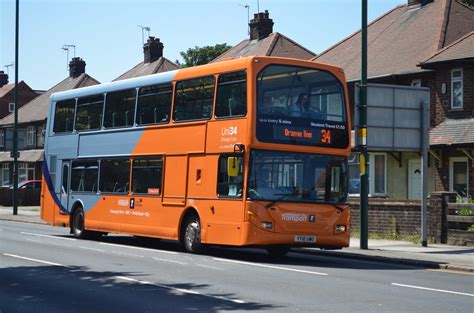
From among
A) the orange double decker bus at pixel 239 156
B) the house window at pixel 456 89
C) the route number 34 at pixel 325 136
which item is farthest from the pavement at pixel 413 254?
the house window at pixel 456 89

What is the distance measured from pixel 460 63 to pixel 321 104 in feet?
44.7

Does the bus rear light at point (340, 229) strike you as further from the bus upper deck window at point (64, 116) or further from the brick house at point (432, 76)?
Answer: the brick house at point (432, 76)

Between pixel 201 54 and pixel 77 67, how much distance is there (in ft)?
48.2

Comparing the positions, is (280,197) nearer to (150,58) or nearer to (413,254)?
(413,254)

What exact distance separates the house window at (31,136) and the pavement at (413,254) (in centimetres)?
4595

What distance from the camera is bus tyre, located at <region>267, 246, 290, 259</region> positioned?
739 inches

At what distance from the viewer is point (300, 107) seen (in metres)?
17.5

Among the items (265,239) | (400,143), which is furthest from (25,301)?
(400,143)

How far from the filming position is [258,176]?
666 inches

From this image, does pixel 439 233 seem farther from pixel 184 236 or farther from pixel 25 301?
pixel 25 301

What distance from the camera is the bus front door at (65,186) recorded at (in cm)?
2442

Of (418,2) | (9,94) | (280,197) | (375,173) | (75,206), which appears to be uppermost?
(9,94)

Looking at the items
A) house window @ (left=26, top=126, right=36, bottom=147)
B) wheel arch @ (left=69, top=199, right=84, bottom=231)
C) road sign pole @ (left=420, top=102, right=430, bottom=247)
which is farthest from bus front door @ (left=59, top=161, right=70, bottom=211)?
house window @ (left=26, top=126, right=36, bottom=147)

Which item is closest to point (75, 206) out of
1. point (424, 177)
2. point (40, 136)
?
point (424, 177)
